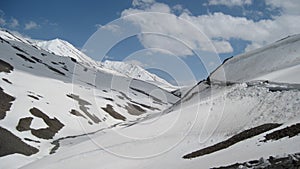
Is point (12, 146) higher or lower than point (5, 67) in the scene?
lower

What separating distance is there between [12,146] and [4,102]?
96.5ft

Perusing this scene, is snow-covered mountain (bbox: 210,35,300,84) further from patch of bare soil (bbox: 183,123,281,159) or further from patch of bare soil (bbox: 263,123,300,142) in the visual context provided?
patch of bare soil (bbox: 263,123,300,142)

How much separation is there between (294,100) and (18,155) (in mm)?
46889

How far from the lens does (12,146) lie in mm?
60000

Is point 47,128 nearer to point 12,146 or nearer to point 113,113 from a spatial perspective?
point 12,146

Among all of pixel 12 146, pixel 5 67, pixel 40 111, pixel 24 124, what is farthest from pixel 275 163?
pixel 5 67

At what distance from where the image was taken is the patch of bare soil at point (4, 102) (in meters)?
78.6

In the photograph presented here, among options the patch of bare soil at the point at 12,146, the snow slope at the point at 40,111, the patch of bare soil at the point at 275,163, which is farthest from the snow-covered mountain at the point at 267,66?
the patch of bare soil at the point at 12,146

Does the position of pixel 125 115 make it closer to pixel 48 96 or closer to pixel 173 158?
pixel 48 96

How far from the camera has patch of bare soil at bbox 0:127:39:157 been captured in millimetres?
57906

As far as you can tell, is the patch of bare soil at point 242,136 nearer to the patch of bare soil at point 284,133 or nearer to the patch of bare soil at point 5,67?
the patch of bare soil at point 284,133

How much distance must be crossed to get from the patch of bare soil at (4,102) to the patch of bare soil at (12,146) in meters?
11.9

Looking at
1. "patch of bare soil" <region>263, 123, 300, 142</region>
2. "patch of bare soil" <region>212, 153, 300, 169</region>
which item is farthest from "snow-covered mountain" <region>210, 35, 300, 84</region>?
"patch of bare soil" <region>212, 153, 300, 169</region>

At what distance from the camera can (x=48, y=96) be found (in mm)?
110875
